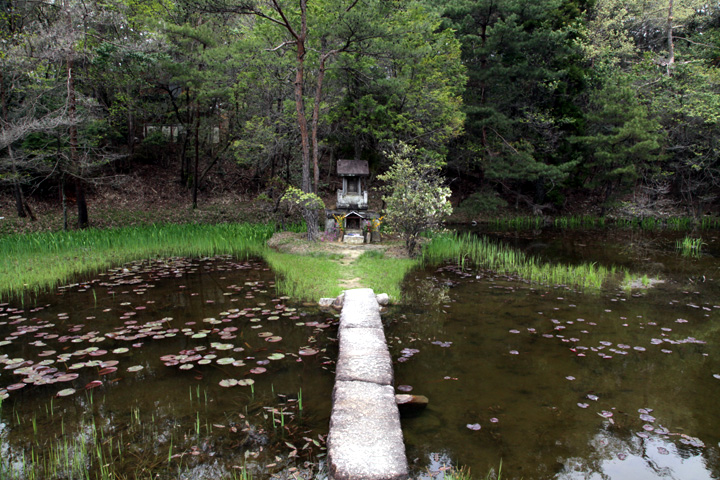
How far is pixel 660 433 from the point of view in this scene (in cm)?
333

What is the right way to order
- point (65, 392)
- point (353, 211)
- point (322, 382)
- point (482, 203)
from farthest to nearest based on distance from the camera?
1. point (482, 203)
2. point (353, 211)
3. point (322, 382)
4. point (65, 392)

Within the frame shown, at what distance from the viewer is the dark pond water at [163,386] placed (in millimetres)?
2971

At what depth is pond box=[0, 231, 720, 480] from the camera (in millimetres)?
3020

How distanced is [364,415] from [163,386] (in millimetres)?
2067

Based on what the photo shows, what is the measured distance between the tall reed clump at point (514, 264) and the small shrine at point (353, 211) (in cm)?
189

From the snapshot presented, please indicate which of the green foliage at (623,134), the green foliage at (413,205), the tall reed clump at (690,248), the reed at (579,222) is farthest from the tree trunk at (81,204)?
the green foliage at (623,134)

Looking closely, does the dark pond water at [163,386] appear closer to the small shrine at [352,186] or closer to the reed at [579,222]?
the small shrine at [352,186]

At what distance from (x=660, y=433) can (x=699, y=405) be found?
2.49ft

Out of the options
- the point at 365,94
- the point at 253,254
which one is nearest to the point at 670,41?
the point at 365,94

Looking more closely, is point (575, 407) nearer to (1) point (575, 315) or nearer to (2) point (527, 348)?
(2) point (527, 348)

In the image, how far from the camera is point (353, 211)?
12.1 m

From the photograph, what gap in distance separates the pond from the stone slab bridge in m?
0.25

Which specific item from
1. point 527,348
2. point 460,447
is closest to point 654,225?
point 527,348

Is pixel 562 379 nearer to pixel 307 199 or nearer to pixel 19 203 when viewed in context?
pixel 307 199
